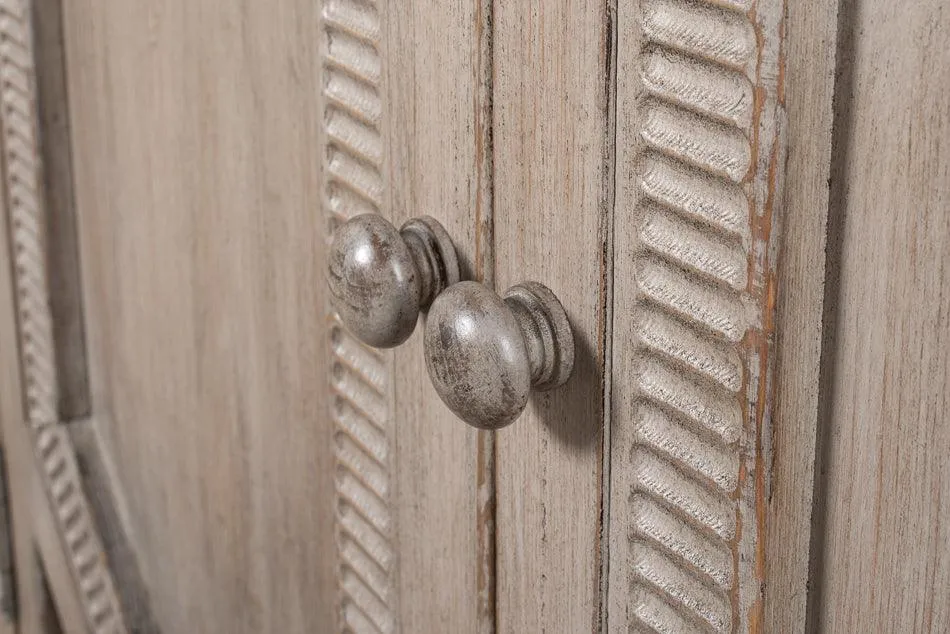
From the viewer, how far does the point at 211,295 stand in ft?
2.13

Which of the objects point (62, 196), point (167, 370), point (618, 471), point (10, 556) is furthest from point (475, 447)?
point (10, 556)

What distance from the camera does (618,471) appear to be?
1.30 feet

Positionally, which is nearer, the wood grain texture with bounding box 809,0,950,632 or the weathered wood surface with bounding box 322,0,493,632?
the wood grain texture with bounding box 809,0,950,632

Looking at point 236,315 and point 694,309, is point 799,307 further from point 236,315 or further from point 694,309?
point 236,315

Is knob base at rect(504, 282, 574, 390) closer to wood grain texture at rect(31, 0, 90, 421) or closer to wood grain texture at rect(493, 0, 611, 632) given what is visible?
wood grain texture at rect(493, 0, 611, 632)

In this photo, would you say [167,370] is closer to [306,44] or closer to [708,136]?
[306,44]

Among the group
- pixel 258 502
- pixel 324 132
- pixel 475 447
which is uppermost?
pixel 324 132

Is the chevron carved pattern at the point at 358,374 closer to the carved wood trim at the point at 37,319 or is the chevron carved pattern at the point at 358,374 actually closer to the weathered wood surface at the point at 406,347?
the weathered wood surface at the point at 406,347

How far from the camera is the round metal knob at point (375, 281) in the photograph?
1.36ft

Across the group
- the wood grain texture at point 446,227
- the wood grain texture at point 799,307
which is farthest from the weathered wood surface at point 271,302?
the wood grain texture at point 799,307

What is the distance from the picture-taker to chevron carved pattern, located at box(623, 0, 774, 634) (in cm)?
33

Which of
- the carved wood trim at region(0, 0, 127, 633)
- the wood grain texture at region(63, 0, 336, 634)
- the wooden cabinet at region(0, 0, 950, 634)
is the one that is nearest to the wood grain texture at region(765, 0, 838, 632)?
the wooden cabinet at region(0, 0, 950, 634)

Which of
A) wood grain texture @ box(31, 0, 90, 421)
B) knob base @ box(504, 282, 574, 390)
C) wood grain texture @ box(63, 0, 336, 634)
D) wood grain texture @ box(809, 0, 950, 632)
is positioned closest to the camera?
wood grain texture @ box(809, 0, 950, 632)

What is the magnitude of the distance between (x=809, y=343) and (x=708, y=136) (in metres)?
0.07
